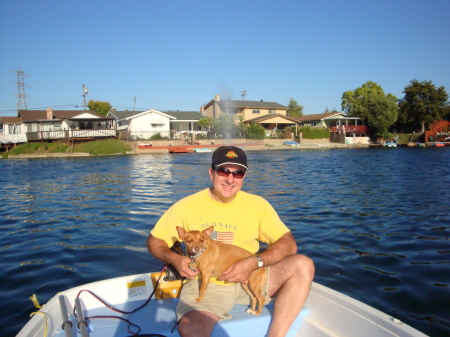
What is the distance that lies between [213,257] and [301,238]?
528 cm

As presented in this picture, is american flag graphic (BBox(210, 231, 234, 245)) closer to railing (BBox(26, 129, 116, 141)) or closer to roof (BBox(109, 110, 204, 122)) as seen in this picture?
railing (BBox(26, 129, 116, 141))

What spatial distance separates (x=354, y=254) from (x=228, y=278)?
460cm

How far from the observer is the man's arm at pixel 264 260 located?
323 cm

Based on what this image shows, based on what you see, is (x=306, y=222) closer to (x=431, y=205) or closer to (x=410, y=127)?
(x=431, y=205)

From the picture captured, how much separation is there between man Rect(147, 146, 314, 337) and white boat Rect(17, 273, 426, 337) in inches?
9.2

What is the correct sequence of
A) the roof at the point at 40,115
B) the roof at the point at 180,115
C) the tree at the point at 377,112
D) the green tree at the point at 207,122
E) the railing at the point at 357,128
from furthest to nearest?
1. the railing at the point at 357,128
2. the roof at the point at 180,115
3. the tree at the point at 377,112
4. the green tree at the point at 207,122
5. the roof at the point at 40,115

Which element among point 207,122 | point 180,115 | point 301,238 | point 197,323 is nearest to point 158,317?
point 197,323

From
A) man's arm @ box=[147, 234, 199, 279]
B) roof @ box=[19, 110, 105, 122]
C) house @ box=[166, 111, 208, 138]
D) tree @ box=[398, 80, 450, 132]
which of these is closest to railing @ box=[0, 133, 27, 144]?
roof @ box=[19, 110, 105, 122]

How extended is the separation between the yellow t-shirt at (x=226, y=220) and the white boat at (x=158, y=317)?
0.68m

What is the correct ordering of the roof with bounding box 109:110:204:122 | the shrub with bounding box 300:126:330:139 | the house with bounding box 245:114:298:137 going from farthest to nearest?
1. the house with bounding box 245:114:298:137
2. the roof with bounding box 109:110:204:122
3. the shrub with bounding box 300:126:330:139

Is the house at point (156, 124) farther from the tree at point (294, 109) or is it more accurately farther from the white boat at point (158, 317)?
the white boat at point (158, 317)

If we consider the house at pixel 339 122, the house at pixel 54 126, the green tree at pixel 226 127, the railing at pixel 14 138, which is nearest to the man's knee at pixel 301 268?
the house at pixel 54 126

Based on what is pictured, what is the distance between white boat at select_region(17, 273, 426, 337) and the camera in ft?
10.2

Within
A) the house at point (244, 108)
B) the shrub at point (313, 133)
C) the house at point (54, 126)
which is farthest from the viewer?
the house at point (244, 108)
